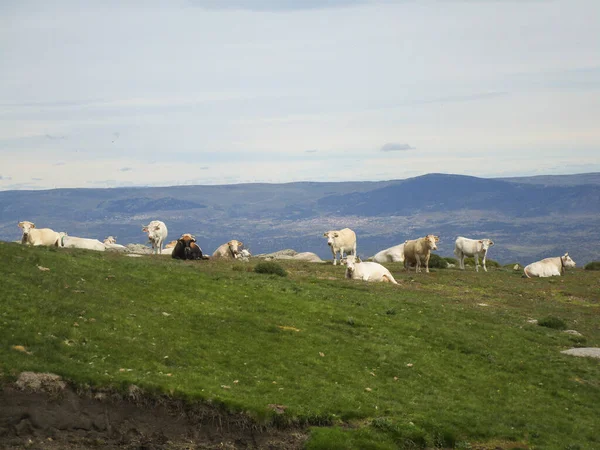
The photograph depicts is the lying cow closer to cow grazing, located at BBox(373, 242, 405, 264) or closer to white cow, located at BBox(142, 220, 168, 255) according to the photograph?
white cow, located at BBox(142, 220, 168, 255)

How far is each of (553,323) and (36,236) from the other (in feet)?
104

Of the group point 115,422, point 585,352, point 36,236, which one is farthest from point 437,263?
point 115,422

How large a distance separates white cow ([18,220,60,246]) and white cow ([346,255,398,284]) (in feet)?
63.7

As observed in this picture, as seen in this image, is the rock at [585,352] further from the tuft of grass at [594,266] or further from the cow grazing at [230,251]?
the tuft of grass at [594,266]

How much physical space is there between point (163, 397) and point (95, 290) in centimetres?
920

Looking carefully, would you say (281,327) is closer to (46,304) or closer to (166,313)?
(166,313)

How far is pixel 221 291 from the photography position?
3125 cm

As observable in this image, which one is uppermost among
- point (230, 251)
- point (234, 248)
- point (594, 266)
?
point (234, 248)

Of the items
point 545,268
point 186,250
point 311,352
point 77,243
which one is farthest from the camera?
point 545,268

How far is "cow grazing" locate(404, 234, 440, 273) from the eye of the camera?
52.3 m

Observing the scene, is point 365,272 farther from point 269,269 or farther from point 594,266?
point 594,266

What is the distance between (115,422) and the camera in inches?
699

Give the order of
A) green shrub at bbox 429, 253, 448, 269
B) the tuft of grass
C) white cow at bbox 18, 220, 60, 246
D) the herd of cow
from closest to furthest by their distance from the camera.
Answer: the herd of cow < white cow at bbox 18, 220, 60, 246 < green shrub at bbox 429, 253, 448, 269 < the tuft of grass

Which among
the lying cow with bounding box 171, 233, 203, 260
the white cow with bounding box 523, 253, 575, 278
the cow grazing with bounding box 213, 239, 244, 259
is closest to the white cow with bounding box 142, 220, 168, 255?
the cow grazing with bounding box 213, 239, 244, 259
